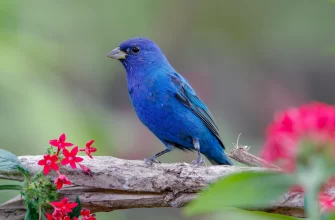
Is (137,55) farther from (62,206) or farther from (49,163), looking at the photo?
(62,206)

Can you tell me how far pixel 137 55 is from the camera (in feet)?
15.5

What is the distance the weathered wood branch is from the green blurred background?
2027mm

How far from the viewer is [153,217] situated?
23.6 feet

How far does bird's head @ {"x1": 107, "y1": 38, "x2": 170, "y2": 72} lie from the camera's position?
4672 mm

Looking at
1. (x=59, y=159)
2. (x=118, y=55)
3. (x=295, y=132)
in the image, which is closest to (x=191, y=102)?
(x=118, y=55)

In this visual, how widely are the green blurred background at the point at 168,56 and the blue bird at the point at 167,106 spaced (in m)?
0.82

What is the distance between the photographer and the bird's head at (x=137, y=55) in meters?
4.67

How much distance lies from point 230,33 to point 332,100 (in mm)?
1692

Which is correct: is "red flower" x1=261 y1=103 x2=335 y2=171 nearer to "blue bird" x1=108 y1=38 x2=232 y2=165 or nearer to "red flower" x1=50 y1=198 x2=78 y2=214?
"red flower" x1=50 y1=198 x2=78 y2=214

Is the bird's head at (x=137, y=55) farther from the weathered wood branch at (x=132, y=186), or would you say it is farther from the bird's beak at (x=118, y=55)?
the weathered wood branch at (x=132, y=186)

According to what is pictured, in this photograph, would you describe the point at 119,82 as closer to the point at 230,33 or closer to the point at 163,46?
the point at 163,46

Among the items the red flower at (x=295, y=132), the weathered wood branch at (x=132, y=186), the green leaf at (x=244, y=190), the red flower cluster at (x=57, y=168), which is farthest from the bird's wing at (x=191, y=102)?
the green leaf at (x=244, y=190)

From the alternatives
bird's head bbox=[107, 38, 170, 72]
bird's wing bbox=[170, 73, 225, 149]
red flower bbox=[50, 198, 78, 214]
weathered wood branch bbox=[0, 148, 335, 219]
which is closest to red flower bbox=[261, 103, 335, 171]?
red flower bbox=[50, 198, 78, 214]

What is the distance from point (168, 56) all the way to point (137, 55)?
340 centimetres
